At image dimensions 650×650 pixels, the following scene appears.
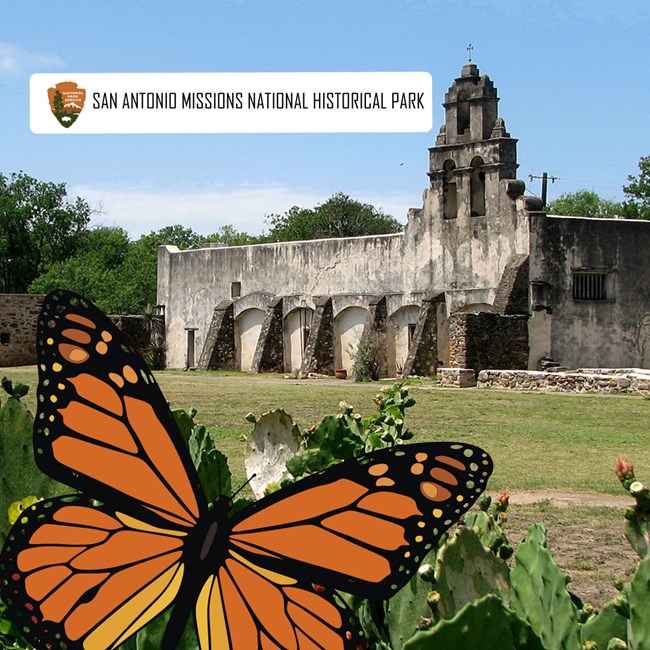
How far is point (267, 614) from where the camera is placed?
139 centimetres

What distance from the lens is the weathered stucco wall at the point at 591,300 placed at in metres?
26.7

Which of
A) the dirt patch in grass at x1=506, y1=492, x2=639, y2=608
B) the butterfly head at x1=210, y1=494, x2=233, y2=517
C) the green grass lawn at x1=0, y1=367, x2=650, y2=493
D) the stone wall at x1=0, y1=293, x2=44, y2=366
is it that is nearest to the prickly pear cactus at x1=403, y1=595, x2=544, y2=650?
the butterfly head at x1=210, y1=494, x2=233, y2=517

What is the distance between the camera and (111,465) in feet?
4.89

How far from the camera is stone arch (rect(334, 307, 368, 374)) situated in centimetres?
3077

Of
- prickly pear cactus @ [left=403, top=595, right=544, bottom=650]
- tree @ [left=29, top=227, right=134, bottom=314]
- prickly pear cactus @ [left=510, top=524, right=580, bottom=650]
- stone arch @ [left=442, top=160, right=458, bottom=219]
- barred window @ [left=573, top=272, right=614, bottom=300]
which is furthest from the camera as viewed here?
tree @ [left=29, top=227, right=134, bottom=314]

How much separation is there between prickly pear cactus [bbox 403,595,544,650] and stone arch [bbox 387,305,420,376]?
92.2ft

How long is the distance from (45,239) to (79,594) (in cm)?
6190

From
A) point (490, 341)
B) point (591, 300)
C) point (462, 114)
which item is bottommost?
point (490, 341)

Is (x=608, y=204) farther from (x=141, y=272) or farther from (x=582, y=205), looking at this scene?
(x=141, y=272)

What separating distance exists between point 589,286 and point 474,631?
2691cm

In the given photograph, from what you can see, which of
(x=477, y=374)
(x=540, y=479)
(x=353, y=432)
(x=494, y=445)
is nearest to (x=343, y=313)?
(x=477, y=374)

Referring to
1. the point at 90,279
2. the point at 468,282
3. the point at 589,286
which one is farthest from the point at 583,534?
the point at 90,279

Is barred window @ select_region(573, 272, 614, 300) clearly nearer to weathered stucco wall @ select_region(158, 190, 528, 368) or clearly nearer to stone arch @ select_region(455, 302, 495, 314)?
weathered stucco wall @ select_region(158, 190, 528, 368)

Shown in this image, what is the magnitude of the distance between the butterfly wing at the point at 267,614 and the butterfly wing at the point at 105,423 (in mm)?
105
